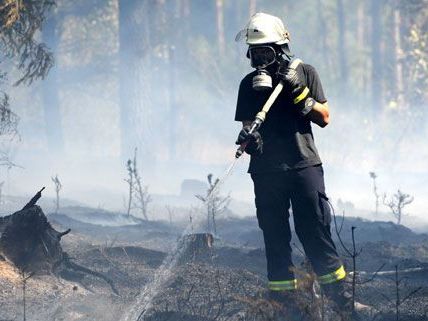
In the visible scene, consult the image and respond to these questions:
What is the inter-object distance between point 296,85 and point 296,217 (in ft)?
3.47

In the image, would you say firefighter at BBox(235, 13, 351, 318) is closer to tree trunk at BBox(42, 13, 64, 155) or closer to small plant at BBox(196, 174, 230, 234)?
small plant at BBox(196, 174, 230, 234)

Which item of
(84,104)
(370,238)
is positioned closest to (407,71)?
(84,104)

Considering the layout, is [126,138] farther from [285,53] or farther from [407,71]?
[285,53]

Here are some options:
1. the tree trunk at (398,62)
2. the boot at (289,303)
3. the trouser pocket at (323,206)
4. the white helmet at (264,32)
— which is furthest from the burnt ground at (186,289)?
the tree trunk at (398,62)

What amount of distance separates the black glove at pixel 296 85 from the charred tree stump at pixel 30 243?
3.24 m

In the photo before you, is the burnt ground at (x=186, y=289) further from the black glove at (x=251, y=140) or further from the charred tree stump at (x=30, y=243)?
the black glove at (x=251, y=140)

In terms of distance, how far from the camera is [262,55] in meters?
4.55

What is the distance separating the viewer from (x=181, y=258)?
8.53 meters

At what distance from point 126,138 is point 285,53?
25.0m

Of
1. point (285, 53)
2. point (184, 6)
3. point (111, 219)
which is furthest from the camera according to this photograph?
point (184, 6)

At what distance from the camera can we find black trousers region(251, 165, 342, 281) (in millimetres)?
4609

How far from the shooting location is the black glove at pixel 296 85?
4.31 meters

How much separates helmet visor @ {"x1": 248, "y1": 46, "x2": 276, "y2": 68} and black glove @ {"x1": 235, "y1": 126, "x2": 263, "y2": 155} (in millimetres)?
505

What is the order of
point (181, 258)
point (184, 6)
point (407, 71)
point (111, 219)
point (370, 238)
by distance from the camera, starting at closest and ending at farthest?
point (181, 258) → point (370, 238) → point (111, 219) → point (407, 71) → point (184, 6)
